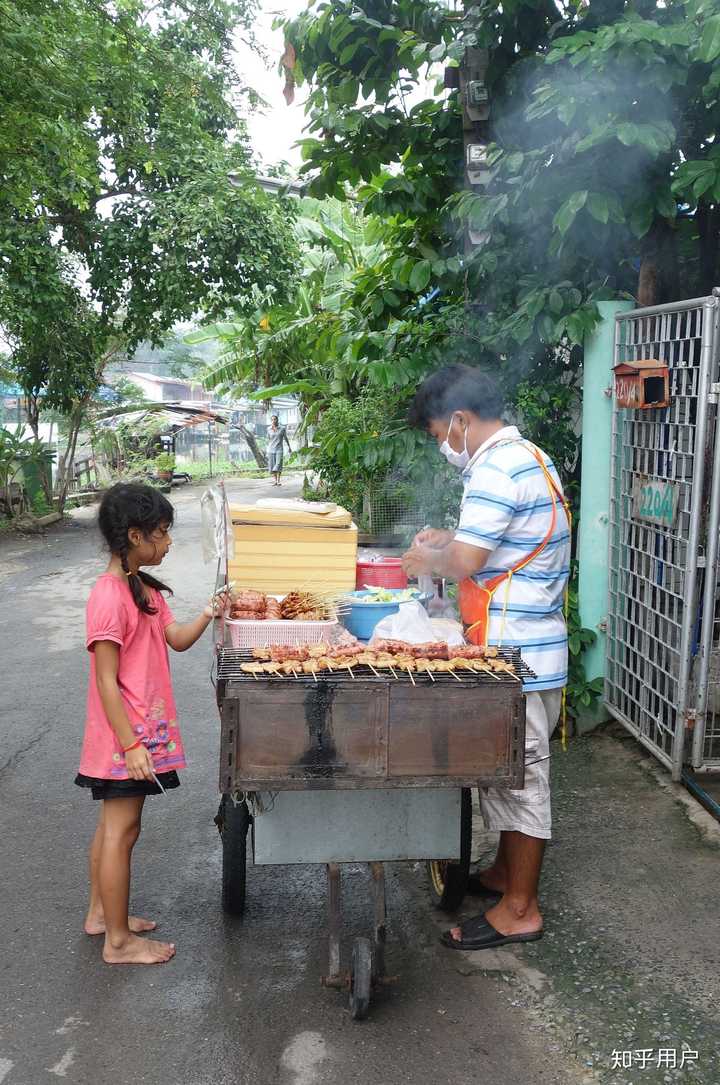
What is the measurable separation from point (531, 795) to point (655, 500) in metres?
2.16

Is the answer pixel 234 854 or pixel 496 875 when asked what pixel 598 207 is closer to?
pixel 496 875

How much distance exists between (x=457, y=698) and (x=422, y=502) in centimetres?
473

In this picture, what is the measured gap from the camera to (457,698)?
2.86m

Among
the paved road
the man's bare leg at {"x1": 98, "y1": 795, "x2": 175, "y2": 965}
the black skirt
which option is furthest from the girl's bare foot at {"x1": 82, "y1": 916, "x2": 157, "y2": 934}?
the black skirt

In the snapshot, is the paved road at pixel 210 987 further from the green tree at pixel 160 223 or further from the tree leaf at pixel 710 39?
the green tree at pixel 160 223

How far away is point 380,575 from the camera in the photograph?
4215 millimetres

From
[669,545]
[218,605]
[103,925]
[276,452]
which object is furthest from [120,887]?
[276,452]

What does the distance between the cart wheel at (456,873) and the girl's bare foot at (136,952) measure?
1.07 meters

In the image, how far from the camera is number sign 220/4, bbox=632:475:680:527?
4852 millimetres

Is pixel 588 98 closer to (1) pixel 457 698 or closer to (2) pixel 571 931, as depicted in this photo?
(1) pixel 457 698

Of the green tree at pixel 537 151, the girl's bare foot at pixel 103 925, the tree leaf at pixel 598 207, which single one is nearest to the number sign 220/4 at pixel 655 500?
the green tree at pixel 537 151

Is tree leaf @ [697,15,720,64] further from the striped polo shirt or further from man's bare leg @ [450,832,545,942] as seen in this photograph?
man's bare leg @ [450,832,545,942]

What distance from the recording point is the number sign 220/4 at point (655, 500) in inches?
191

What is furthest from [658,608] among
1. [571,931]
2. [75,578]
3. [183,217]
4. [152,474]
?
[152,474]
